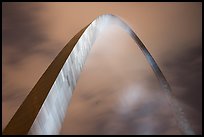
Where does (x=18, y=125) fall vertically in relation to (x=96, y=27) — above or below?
below

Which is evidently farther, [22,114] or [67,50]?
[67,50]

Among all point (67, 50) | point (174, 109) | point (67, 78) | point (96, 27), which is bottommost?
point (174, 109)

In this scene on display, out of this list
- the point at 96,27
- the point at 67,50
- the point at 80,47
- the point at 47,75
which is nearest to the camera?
the point at 47,75

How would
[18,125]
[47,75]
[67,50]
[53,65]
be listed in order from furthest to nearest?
[67,50] → [53,65] → [47,75] → [18,125]

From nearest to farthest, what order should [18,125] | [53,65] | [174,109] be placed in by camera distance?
[18,125] < [53,65] < [174,109]

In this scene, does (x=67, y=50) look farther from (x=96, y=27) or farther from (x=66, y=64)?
(x=96, y=27)

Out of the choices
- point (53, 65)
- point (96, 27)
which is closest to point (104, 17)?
point (96, 27)

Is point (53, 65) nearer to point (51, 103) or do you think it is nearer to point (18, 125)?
point (51, 103)

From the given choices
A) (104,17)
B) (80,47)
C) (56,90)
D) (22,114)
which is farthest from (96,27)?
(22,114)

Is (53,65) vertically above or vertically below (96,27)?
below
